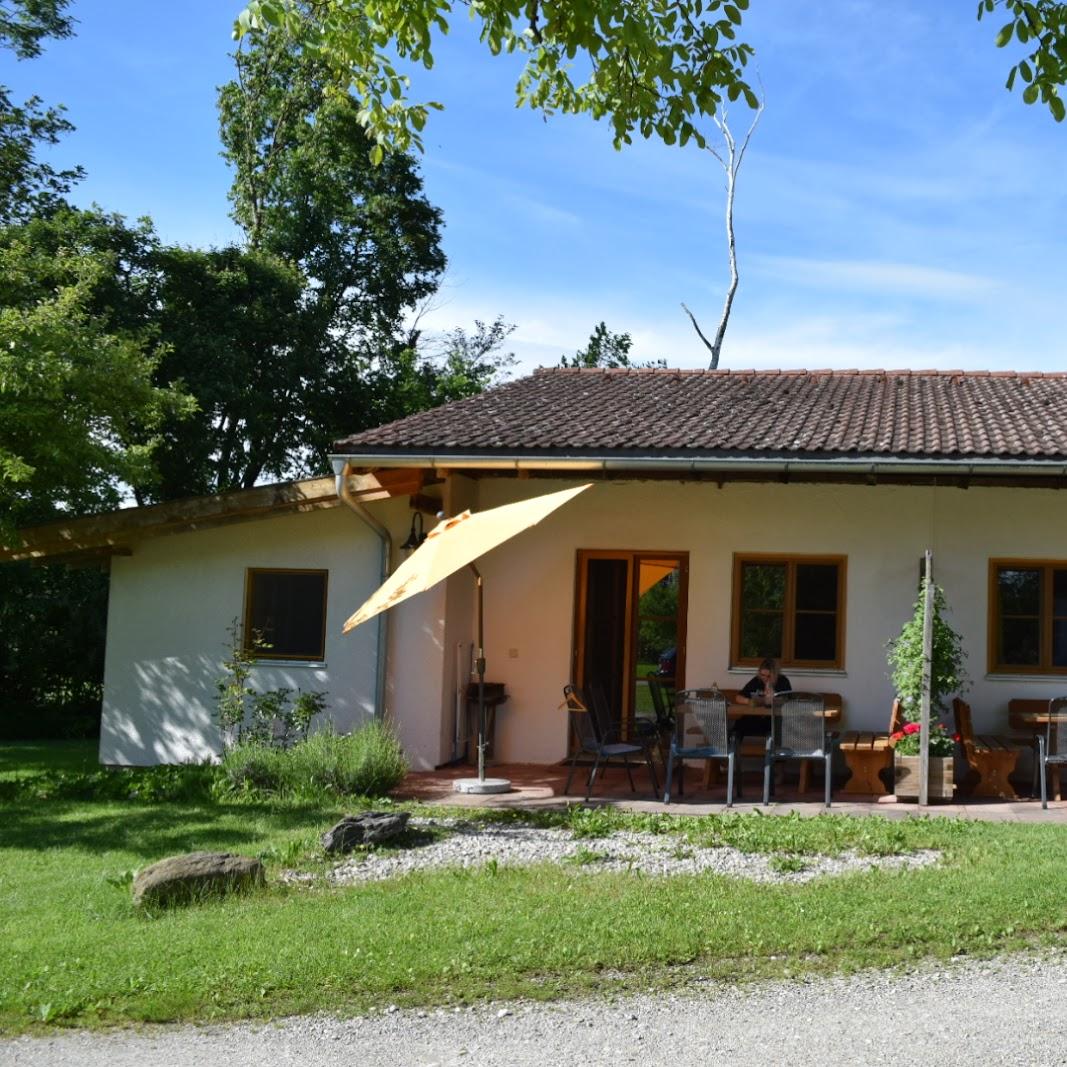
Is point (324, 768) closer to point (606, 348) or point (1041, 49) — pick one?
point (1041, 49)

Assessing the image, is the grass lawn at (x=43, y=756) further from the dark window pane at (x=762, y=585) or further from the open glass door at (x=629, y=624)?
the dark window pane at (x=762, y=585)

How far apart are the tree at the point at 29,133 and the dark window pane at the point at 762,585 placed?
605 inches

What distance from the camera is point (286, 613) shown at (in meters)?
13.1

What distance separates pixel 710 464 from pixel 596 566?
2547mm

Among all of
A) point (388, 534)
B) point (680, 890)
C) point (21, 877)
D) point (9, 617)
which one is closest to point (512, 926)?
point (680, 890)

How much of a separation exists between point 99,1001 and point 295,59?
2555 centimetres

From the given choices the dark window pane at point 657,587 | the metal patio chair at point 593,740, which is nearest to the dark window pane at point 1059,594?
the dark window pane at point 657,587

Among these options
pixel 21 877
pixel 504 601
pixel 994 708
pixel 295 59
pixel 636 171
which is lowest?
pixel 21 877

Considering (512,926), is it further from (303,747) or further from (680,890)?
(303,747)

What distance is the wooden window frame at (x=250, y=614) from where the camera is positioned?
508 inches

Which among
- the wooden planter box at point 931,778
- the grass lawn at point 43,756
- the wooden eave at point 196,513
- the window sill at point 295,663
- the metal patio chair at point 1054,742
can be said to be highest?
the wooden eave at point 196,513

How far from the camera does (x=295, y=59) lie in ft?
89.8

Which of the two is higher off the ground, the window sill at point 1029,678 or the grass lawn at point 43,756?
the window sill at point 1029,678

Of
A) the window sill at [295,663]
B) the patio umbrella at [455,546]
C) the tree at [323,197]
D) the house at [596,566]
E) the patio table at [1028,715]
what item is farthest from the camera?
the tree at [323,197]
